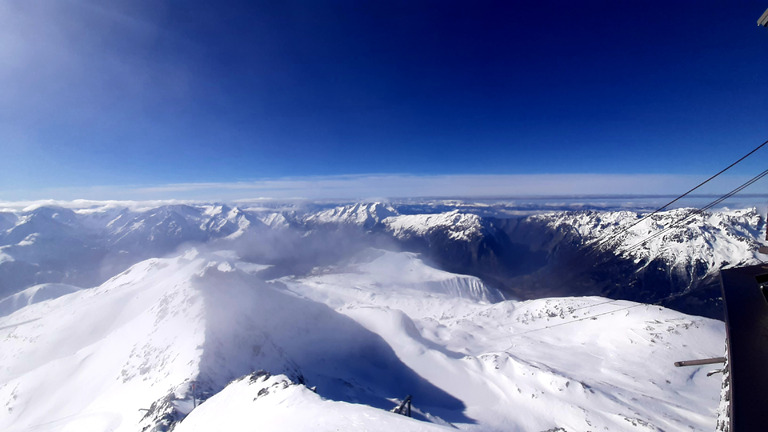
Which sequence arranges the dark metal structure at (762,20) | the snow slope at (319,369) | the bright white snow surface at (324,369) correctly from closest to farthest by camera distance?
the dark metal structure at (762,20)
the snow slope at (319,369)
the bright white snow surface at (324,369)

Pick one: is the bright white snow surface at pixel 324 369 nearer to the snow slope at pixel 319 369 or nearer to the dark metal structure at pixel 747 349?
the snow slope at pixel 319 369

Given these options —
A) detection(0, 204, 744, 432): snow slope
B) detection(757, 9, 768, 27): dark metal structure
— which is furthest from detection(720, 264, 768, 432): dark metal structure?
detection(0, 204, 744, 432): snow slope

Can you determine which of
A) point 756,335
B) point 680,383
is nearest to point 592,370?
point 680,383

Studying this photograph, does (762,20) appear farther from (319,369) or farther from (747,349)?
(319,369)

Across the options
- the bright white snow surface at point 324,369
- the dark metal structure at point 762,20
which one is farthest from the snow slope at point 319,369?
the dark metal structure at point 762,20

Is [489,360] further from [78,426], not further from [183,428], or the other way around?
[78,426]

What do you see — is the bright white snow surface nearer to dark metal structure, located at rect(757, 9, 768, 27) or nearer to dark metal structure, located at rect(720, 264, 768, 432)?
dark metal structure, located at rect(720, 264, 768, 432)

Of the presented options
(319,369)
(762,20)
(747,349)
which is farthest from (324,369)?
(762,20)
